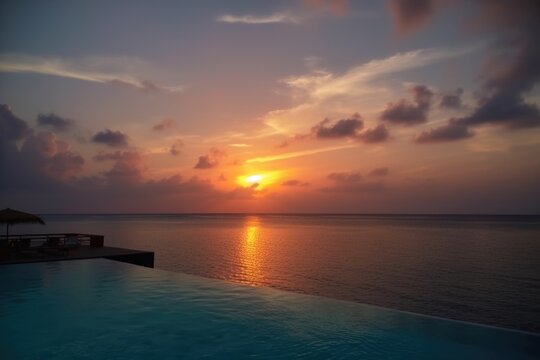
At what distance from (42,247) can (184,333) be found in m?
15.2

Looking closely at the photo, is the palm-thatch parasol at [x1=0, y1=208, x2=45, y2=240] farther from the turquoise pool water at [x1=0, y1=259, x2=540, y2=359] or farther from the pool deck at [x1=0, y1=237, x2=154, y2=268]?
the turquoise pool water at [x1=0, y1=259, x2=540, y2=359]

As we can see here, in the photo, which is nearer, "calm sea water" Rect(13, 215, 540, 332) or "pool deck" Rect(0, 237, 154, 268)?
"pool deck" Rect(0, 237, 154, 268)

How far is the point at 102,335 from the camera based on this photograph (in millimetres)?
8242

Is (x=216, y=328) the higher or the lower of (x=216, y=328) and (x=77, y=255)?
the lower

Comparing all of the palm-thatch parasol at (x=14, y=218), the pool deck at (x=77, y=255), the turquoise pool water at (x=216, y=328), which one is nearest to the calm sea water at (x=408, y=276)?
the pool deck at (x=77, y=255)

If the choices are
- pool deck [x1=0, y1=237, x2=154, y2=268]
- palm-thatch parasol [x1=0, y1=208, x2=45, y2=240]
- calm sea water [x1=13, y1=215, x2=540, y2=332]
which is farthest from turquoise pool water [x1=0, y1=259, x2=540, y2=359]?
calm sea water [x1=13, y1=215, x2=540, y2=332]

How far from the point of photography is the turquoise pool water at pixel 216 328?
7.48m

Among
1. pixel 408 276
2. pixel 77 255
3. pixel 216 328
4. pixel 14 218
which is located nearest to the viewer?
pixel 216 328

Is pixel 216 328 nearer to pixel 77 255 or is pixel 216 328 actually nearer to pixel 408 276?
pixel 77 255

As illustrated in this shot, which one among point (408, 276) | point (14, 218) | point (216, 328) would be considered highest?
point (14, 218)

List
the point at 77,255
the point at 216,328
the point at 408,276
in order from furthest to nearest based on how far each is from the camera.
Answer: the point at 408,276
the point at 77,255
the point at 216,328

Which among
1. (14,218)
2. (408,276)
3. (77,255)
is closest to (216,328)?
(77,255)

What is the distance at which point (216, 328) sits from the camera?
9.02 meters

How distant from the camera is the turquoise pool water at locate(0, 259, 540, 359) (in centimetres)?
748
